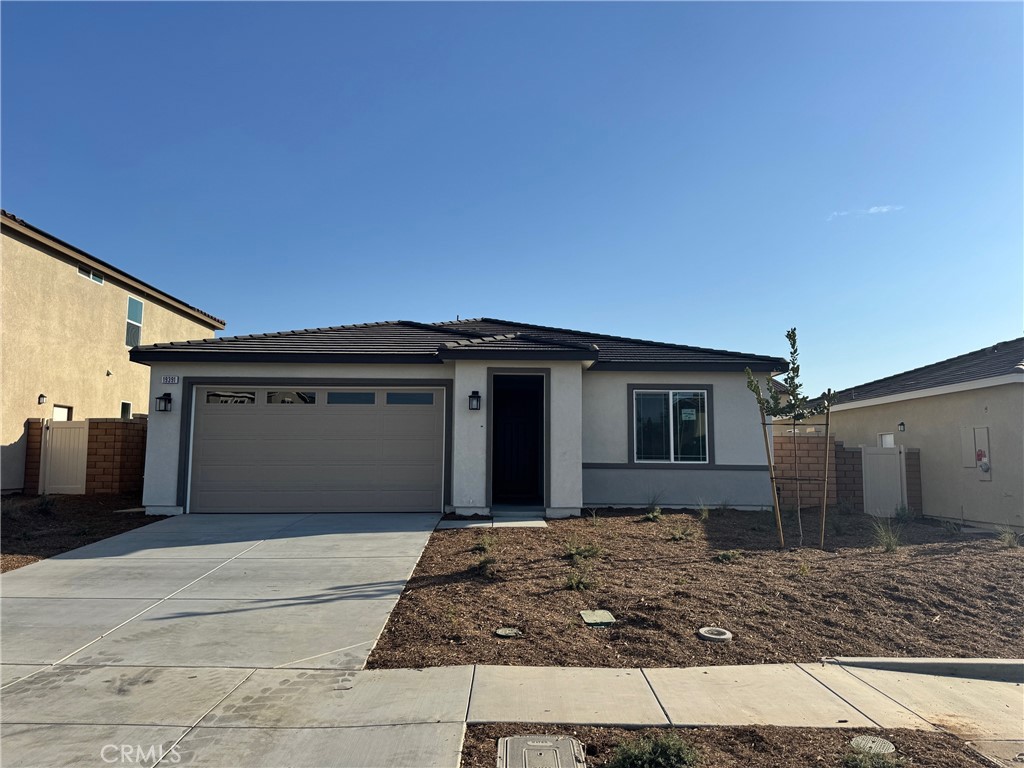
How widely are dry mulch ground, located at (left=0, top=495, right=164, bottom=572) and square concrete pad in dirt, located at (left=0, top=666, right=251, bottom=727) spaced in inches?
184

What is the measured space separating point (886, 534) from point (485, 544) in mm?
6104

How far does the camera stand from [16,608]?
693cm

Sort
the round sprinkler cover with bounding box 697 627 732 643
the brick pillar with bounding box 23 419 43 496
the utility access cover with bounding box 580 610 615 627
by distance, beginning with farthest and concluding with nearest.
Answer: the brick pillar with bounding box 23 419 43 496 → the utility access cover with bounding box 580 610 615 627 → the round sprinkler cover with bounding box 697 627 732 643

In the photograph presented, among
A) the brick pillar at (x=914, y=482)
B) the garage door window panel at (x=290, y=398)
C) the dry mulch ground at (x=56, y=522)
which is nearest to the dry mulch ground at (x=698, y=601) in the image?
the brick pillar at (x=914, y=482)

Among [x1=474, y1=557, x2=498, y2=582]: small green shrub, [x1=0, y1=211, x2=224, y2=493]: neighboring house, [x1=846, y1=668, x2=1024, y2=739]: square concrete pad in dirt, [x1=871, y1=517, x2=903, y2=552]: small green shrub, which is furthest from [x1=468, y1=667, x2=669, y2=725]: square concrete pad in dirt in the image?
[x1=0, y1=211, x2=224, y2=493]: neighboring house

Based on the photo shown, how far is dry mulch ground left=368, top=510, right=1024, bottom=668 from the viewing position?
5.72 meters

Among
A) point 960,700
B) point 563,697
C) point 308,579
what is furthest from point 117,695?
point 960,700

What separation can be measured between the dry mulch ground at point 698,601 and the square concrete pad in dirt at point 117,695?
1.39 meters

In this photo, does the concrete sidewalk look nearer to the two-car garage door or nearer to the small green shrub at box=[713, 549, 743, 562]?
the small green shrub at box=[713, 549, 743, 562]

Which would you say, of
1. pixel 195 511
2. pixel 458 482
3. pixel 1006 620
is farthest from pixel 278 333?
pixel 1006 620

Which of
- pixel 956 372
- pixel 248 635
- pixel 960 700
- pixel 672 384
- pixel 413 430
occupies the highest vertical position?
pixel 956 372

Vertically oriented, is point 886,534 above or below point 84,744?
above

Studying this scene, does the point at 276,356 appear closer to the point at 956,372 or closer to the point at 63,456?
the point at 63,456

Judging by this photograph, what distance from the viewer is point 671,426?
13.6 metres
